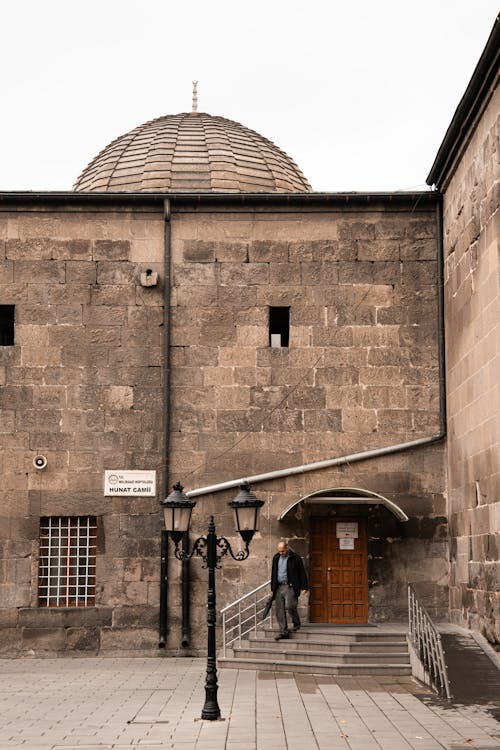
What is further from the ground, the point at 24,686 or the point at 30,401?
the point at 30,401

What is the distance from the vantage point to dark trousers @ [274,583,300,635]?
51.1 ft

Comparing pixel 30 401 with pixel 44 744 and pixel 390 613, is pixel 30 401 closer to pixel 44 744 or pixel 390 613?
pixel 390 613

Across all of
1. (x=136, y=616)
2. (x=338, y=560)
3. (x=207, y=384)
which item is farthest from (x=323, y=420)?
(x=136, y=616)

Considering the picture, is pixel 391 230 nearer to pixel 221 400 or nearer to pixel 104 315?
pixel 221 400

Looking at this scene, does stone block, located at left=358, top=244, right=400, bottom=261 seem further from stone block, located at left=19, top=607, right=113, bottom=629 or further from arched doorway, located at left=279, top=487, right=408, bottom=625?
stone block, located at left=19, top=607, right=113, bottom=629

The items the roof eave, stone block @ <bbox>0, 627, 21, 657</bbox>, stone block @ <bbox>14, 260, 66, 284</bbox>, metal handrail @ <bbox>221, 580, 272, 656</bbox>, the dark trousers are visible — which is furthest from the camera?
stone block @ <bbox>14, 260, 66, 284</bbox>

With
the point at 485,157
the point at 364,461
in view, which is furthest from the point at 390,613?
the point at 485,157

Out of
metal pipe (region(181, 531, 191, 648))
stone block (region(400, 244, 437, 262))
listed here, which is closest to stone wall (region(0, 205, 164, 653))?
metal pipe (region(181, 531, 191, 648))

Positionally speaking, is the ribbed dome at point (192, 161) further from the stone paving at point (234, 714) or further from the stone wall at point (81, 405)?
the stone paving at point (234, 714)

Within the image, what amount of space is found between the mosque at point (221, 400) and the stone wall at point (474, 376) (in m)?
0.16

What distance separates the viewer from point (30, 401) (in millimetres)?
17703

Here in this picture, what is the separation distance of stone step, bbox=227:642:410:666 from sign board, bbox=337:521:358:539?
8.62 ft

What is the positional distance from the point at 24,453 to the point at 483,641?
7.91 m

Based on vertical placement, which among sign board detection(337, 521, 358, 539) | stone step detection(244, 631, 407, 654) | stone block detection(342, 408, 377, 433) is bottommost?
stone step detection(244, 631, 407, 654)
